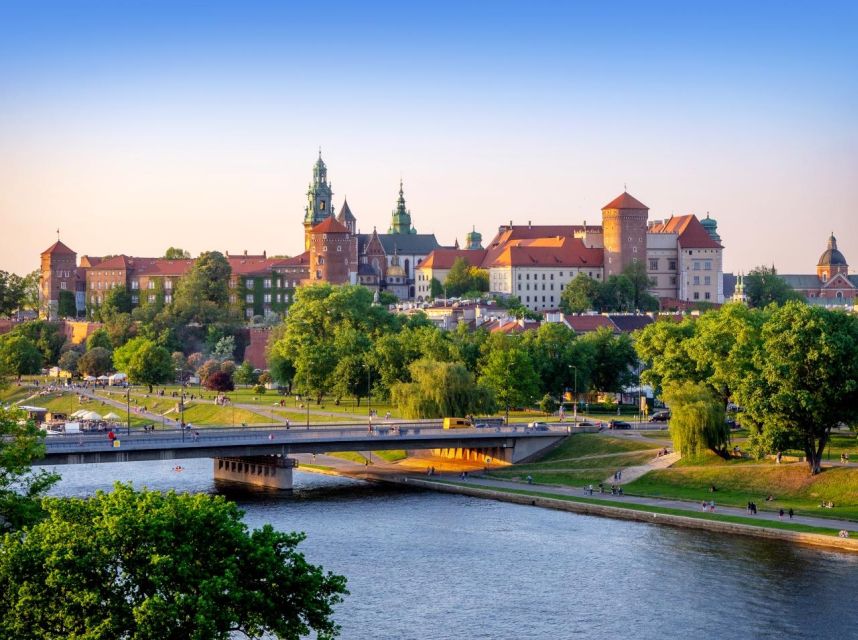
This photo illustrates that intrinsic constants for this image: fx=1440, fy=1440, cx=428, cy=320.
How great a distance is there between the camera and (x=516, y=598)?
53500 millimetres

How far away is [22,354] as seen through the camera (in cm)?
15912

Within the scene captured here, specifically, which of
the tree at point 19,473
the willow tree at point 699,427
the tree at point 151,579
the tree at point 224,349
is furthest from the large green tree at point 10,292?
the tree at point 151,579

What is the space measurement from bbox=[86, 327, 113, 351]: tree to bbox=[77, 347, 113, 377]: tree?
4.04m

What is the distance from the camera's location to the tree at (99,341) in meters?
170

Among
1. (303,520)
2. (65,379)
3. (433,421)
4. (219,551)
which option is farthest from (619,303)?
(219,551)

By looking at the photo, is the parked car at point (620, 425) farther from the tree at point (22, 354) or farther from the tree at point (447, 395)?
the tree at point (22, 354)

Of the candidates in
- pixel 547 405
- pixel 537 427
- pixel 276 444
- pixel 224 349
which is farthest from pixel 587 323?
pixel 276 444

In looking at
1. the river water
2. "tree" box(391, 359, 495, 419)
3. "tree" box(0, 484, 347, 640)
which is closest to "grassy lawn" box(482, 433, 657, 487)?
the river water

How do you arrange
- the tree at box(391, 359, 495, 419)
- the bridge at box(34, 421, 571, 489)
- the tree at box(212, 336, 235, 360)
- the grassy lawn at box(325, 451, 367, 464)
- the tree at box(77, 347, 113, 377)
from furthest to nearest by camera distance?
the tree at box(212, 336, 235, 360) < the tree at box(77, 347, 113, 377) < the tree at box(391, 359, 495, 419) < the grassy lawn at box(325, 451, 367, 464) < the bridge at box(34, 421, 571, 489)

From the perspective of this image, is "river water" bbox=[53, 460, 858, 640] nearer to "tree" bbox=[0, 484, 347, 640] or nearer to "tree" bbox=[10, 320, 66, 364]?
"tree" bbox=[0, 484, 347, 640]

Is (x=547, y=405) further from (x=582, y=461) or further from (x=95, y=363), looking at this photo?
(x=95, y=363)

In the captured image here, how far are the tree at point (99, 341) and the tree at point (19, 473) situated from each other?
117991 millimetres

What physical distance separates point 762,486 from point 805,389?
5342 millimetres

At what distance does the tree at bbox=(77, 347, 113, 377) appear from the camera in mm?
163125
